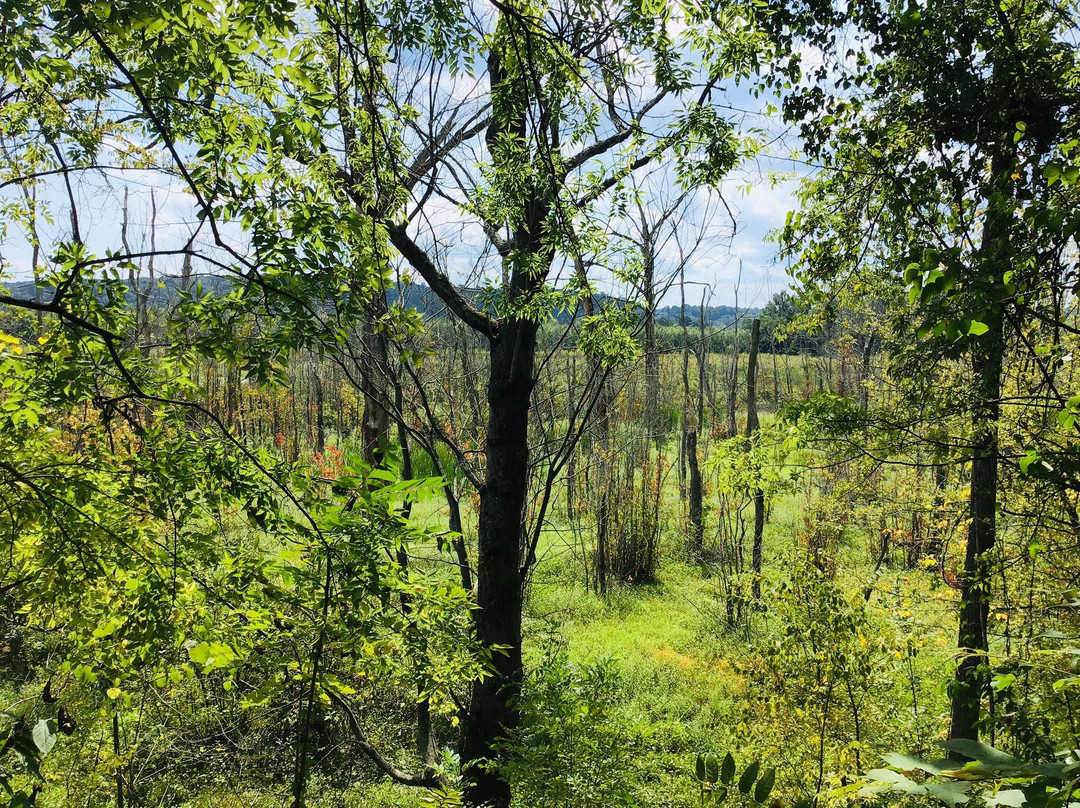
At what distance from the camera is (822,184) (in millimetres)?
4488

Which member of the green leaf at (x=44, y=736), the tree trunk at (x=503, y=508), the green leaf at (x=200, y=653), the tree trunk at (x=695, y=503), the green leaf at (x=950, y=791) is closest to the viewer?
the green leaf at (x=950, y=791)

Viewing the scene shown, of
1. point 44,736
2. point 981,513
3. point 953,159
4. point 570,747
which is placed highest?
point 953,159

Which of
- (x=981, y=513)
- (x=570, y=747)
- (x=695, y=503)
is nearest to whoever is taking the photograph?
(x=570, y=747)

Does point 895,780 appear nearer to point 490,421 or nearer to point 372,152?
point 372,152

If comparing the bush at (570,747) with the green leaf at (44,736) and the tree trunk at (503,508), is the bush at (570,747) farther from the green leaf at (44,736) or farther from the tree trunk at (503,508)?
the green leaf at (44,736)

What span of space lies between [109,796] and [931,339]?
274 inches

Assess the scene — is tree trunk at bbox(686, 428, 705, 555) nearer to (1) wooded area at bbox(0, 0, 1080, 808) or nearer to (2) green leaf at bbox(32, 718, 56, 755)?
(1) wooded area at bbox(0, 0, 1080, 808)

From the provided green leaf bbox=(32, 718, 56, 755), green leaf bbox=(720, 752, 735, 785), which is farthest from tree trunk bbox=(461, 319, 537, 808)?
green leaf bbox=(720, 752, 735, 785)

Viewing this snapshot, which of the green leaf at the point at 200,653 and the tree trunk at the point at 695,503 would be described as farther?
the tree trunk at the point at 695,503

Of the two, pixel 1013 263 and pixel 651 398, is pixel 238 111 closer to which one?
pixel 1013 263

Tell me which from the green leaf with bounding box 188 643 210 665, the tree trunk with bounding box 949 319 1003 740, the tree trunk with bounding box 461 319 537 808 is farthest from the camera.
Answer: the tree trunk with bounding box 461 319 537 808

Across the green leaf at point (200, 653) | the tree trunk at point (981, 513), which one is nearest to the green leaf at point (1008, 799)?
the green leaf at point (200, 653)

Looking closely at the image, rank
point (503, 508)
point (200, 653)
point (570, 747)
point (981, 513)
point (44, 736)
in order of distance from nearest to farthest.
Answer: point (44, 736) < point (200, 653) < point (570, 747) < point (981, 513) < point (503, 508)

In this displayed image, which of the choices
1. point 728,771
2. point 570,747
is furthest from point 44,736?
point 570,747
